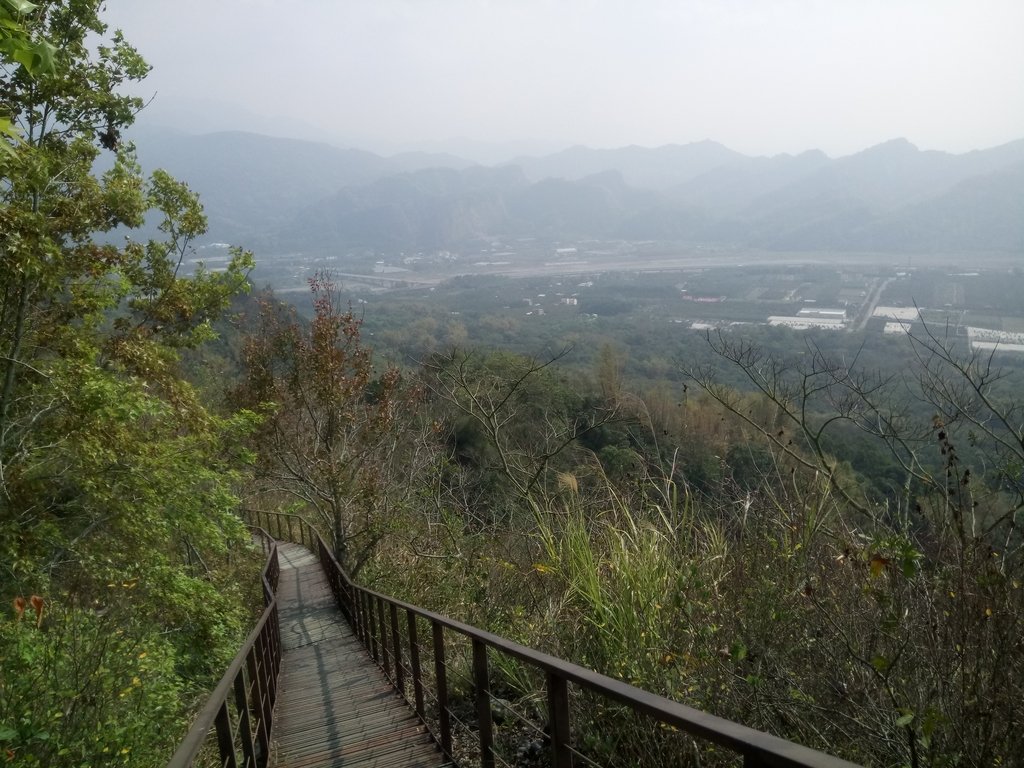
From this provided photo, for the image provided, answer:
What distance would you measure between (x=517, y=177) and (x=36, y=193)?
168 meters

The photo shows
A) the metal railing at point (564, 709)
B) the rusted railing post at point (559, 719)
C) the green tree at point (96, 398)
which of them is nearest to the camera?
the metal railing at point (564, 709)

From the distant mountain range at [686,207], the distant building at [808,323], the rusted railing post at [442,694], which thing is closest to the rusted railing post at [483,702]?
the rusted railing post at [442,694]

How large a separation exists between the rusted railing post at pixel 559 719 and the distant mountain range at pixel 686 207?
1720 inches

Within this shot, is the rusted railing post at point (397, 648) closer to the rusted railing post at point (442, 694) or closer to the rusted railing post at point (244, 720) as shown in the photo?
the rusted railing post at point (442, 694)

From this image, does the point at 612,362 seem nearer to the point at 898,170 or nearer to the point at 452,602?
the point at 452,602

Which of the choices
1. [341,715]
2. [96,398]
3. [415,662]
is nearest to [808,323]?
[96,398]

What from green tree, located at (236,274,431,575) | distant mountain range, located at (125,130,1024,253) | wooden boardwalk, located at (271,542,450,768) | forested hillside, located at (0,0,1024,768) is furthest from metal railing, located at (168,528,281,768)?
distant mountain range, located at (125,130,1024,253)

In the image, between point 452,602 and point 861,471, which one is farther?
point 861,471

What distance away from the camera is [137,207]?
8.32 m

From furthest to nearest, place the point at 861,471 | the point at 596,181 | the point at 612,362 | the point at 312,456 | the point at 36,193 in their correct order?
the point at 596,181
the point at 612,362
the point at 861,471
the point at 312,456
the point at 36,193

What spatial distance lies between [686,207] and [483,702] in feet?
410

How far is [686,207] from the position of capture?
119 meters

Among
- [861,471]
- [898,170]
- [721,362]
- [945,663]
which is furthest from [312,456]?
[898,170]

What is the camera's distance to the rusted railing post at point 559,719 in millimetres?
1945
